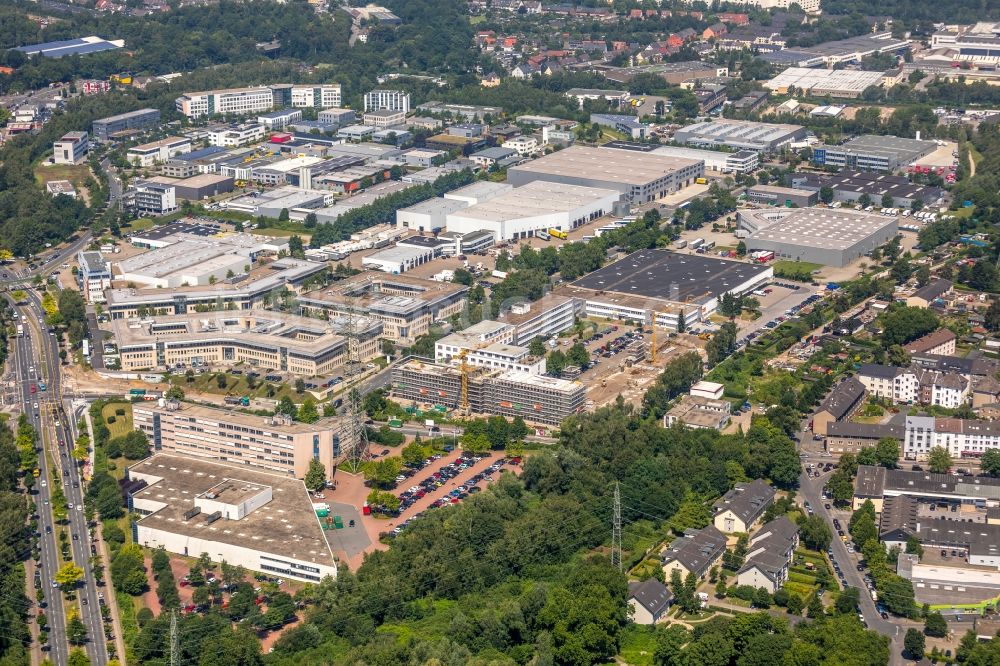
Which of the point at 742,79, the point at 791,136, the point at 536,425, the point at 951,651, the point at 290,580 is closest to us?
the point at 951,651

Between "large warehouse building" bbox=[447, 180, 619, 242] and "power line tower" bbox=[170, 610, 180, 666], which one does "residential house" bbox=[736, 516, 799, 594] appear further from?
"large warehouse building" bbox=[447, 180, 619, 242]

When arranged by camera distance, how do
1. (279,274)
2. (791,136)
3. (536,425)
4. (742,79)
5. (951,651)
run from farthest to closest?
1. (742,79)
2. (791,136)
3. (279,274)
4. (536,425)
5. (951,651)

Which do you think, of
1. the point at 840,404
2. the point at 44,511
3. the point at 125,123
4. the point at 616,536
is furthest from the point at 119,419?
the point at 125,123

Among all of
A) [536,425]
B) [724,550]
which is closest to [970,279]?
[536,425]

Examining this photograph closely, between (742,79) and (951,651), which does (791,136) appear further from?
(951,651)

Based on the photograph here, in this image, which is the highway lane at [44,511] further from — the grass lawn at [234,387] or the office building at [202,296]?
the grass lawn at [234,387]

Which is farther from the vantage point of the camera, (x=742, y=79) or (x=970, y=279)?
(x=742, y=79)
